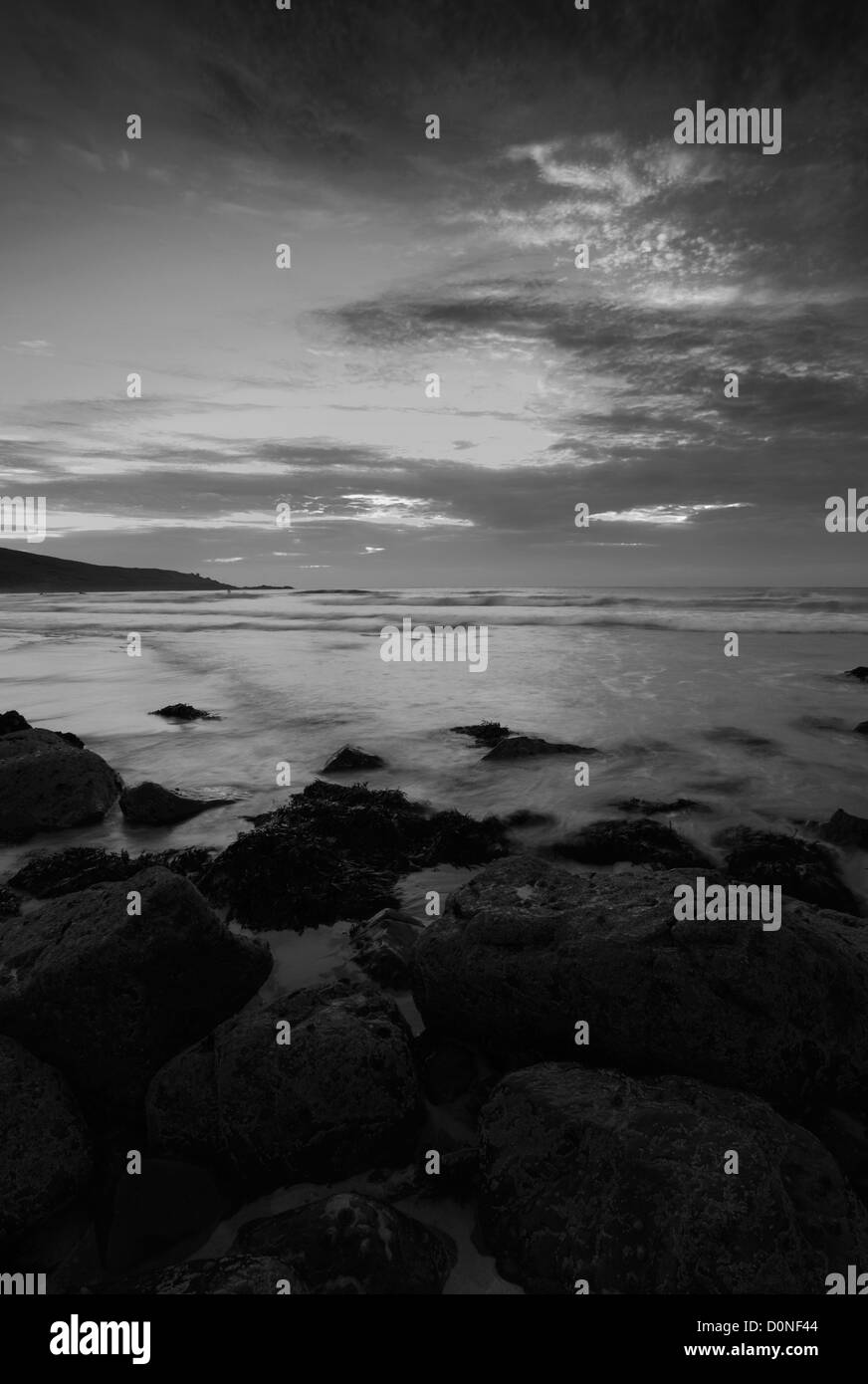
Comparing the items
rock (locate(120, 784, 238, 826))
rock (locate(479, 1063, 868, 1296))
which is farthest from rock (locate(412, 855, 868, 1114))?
rock (locate(120, 784, 238, 826))

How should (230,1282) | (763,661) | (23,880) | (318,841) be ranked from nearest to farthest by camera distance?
1. (230,1282)
2. (23,880)
3. (318,841)
4. (763,661)

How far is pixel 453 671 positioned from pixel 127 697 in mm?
9621

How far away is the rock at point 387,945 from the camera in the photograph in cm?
517

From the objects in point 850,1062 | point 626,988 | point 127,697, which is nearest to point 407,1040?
point 626,988

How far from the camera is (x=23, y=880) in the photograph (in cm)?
676

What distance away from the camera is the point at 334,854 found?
23.9 feet

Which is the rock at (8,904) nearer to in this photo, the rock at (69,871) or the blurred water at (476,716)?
the rock at (69,871)

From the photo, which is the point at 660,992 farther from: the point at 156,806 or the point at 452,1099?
the point at 156,806

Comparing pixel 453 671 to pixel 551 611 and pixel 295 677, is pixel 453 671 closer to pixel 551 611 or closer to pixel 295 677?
pixel 295 677

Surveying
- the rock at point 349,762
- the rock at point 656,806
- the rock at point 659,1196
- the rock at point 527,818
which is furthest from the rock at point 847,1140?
the rock at point 349,762

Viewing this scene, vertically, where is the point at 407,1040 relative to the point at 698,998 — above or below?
below

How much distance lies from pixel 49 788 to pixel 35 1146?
5668 millimetres

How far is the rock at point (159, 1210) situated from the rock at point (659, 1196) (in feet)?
4.65
